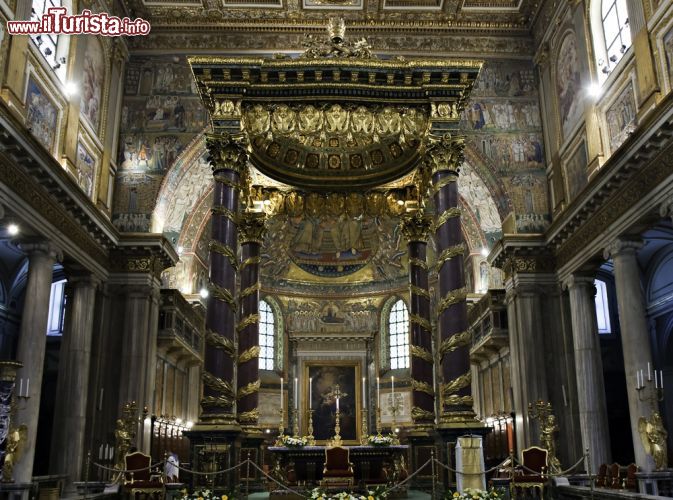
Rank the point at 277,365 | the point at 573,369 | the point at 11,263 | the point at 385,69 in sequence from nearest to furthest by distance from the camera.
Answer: the point at 385,69 → the point at 573,369 → the point at 11,263 → the point at 277,365

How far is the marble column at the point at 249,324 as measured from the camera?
13117 mm

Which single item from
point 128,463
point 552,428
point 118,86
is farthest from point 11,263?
point 552,428

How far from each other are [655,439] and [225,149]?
946cm

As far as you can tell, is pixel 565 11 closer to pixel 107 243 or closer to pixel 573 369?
pixel 573 369

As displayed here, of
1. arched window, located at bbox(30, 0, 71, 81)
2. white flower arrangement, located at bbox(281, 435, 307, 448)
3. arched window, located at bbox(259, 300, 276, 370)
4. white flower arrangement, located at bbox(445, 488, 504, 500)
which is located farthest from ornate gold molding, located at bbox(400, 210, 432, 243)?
arched window, located at bbox(259, 300, 276, 370)

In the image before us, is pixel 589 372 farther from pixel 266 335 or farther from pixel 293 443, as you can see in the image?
pixel 266 335

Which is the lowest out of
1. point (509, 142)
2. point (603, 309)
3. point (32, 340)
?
point (32, 340)

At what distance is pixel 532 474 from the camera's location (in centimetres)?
1239

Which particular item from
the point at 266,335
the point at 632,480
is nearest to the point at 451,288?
the point at 632,480

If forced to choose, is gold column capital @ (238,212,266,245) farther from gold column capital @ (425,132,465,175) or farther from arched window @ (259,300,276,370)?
arched window @ (259,300,276,370)

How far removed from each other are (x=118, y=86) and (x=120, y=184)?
2.82 metres

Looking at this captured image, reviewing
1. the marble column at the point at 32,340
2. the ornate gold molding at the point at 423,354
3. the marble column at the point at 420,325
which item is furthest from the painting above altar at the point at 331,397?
the marble column at the point at 32,340

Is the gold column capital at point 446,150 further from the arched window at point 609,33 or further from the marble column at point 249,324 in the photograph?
the marble column at point 249,324

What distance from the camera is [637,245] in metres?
14.5
